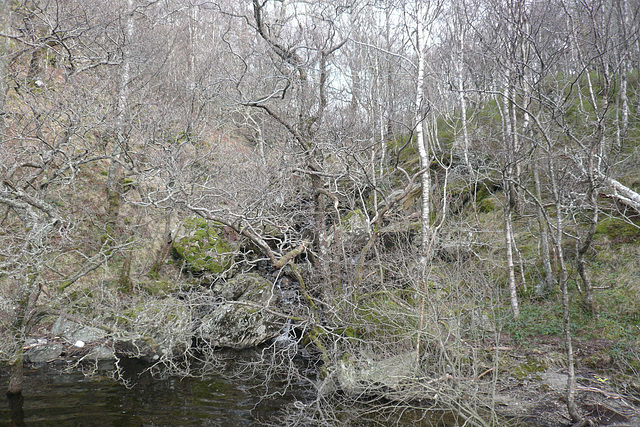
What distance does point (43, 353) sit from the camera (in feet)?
28.0

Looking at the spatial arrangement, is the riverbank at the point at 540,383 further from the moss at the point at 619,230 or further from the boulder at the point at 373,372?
the moss at the point at 619,230

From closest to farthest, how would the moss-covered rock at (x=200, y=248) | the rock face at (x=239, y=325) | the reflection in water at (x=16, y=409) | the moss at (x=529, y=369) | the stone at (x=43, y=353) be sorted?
the reflection in water at (x=16, y=409)
the moss at (x=529, y=369)
the stone at (x=43, y=353)
the rock face at (x=239, y=325)
the moss-covered rock at (x=200, y=248)

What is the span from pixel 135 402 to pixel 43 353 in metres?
3.27

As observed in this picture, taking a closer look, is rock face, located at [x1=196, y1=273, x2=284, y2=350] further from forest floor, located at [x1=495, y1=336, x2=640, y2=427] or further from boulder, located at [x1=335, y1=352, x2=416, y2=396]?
forest floor, located at [x1=495, y1=336, x2=640, y2=427]

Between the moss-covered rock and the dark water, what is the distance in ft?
14.9

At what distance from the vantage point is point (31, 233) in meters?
6.22

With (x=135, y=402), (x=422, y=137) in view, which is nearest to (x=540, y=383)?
(x=422, y=137)

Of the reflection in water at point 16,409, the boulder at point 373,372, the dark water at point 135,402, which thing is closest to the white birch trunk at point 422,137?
the boulder at point 373,372

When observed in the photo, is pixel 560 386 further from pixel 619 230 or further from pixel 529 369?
pixel 619 230

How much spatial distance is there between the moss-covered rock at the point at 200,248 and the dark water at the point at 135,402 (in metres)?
4.54

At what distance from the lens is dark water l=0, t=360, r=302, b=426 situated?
6.27 meters

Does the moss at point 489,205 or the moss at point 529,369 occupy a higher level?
the moss at point 489,205

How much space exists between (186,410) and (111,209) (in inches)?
294

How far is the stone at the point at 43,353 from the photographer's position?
8.44 meters
